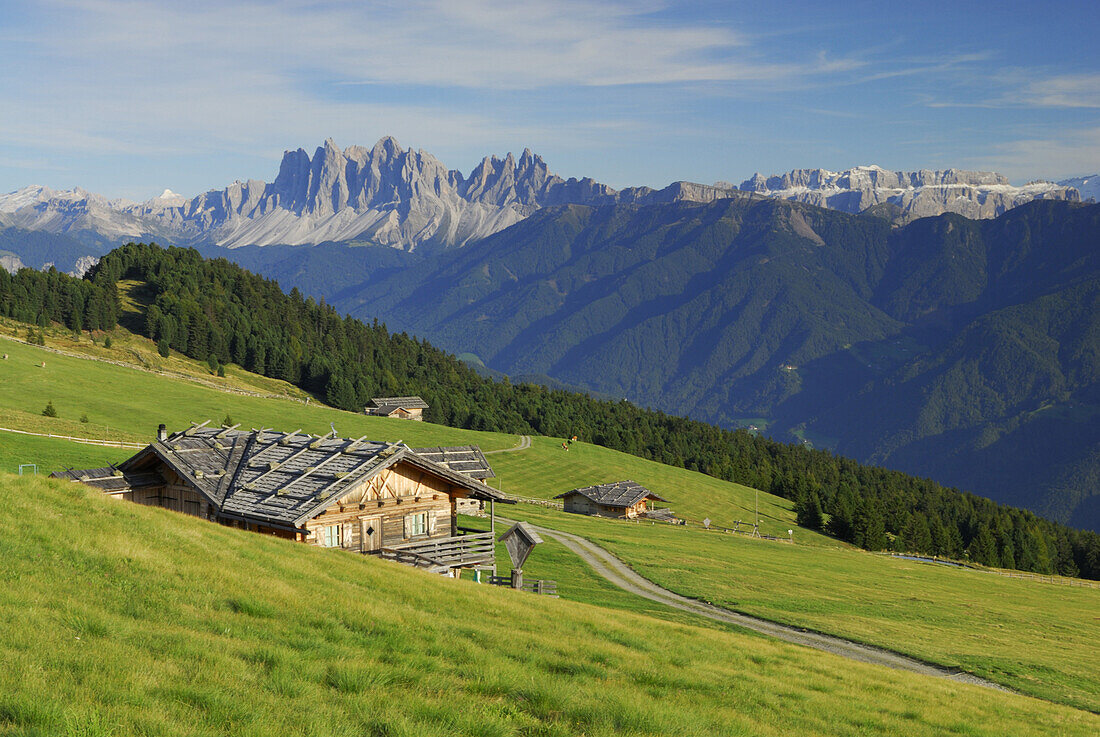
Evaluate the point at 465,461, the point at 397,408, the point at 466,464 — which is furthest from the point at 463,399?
the point at 466,464

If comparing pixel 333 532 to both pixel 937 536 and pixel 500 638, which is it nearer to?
pixel 500 638

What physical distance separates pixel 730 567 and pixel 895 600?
39.3ft

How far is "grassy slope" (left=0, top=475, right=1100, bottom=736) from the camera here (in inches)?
403

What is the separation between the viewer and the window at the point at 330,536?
32.1 meters

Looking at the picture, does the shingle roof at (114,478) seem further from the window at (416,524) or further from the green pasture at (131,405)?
the green pasture at (131,405)

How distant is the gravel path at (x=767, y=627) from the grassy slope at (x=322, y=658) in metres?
11.7

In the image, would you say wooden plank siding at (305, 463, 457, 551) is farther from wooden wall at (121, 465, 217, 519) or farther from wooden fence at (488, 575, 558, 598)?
wooden wall at (121, 465, 217, 519)

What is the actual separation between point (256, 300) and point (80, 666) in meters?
184

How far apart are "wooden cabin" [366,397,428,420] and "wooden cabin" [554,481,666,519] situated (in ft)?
151

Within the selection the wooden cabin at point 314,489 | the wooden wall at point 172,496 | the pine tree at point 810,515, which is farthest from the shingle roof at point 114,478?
the pine tree at point 810,515

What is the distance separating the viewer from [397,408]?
143 meters

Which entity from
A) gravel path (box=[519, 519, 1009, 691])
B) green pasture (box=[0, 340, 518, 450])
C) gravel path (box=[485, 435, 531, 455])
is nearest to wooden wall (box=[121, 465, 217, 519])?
gravel path (box=[519, 519, 1009, 691])

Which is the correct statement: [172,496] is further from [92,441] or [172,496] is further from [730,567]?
[730,567]

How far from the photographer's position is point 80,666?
1053 centimetres
